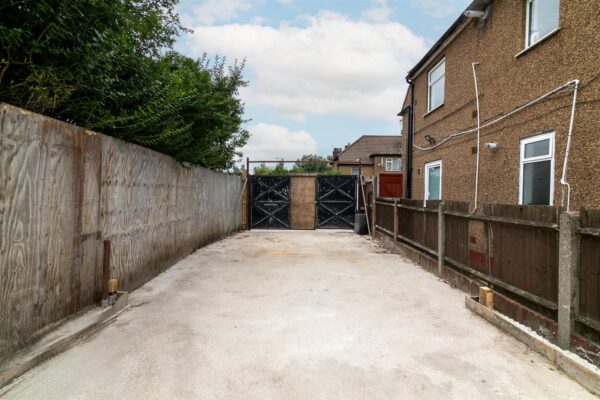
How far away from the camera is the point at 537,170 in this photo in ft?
17.3

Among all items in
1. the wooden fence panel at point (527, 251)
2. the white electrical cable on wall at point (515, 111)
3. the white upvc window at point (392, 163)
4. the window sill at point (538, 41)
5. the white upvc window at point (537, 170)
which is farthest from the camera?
the white upvc window at point (392, 163)

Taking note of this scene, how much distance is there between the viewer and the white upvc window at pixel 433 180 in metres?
8.91

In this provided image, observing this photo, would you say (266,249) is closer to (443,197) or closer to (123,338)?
(443,197)

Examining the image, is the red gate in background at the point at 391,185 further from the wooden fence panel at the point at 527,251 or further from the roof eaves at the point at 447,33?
the wooden fence panel at the point at 527,251

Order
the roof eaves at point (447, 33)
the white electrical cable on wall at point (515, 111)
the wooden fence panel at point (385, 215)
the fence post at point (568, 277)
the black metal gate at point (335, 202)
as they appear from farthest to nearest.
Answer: the black metal gate at point (335, 202), the wooden fence panel at point (385, 215), the roof eaves at point (447, 33), the white electrical cable on wall at point (515, 111), the fence post at point (568, 277)

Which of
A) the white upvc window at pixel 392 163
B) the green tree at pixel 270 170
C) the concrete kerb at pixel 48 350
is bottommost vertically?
the concrete kerb at pixel 48 350

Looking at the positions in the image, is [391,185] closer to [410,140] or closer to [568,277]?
[410,140]

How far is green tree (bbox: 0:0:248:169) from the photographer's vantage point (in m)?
2.95

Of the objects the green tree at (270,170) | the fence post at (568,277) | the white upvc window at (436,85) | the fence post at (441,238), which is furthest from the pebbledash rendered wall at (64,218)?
the green tree at (270,170)

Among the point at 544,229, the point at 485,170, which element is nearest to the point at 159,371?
the point at 544,229

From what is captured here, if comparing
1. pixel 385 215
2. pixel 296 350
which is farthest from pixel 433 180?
pixel 296 350

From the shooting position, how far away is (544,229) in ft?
10.9

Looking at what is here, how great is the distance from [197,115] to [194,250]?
3443 mm

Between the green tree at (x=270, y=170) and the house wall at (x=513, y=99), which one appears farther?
the green tree at (x=270, y=170)
